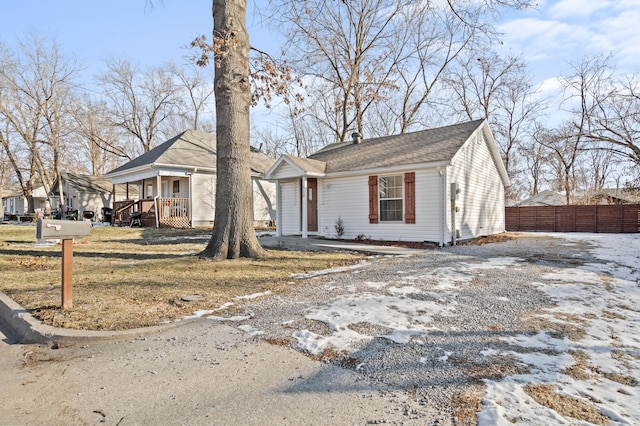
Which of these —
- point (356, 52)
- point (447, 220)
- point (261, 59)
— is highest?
point (356, 52)

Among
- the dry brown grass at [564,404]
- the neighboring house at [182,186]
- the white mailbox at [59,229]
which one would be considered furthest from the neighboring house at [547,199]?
the white mailbox at [59,229]

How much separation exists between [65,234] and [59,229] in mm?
76

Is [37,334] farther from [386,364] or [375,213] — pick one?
[375,213]

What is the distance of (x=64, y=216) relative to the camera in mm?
22359

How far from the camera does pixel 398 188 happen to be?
11.9 meters

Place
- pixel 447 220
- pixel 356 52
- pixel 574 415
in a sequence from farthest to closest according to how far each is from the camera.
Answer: pixel 356 52 < pixel 447 220 < pixel 574 415

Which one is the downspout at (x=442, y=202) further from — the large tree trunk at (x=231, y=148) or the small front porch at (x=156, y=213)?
the small front porch at (x=156, y=213)

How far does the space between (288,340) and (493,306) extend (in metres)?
2.55

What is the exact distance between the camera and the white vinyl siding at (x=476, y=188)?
479 inches

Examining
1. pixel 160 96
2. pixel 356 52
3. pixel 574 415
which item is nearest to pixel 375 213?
pixel 574 415

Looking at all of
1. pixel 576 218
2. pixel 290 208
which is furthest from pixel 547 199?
pixel 290 208

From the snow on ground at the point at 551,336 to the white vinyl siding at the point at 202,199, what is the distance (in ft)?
51.0

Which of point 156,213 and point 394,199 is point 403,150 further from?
point 156,213

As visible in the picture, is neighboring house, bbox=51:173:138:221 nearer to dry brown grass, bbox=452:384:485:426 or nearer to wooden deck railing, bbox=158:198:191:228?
wooden deck railing, bbox=158:198:191:228
